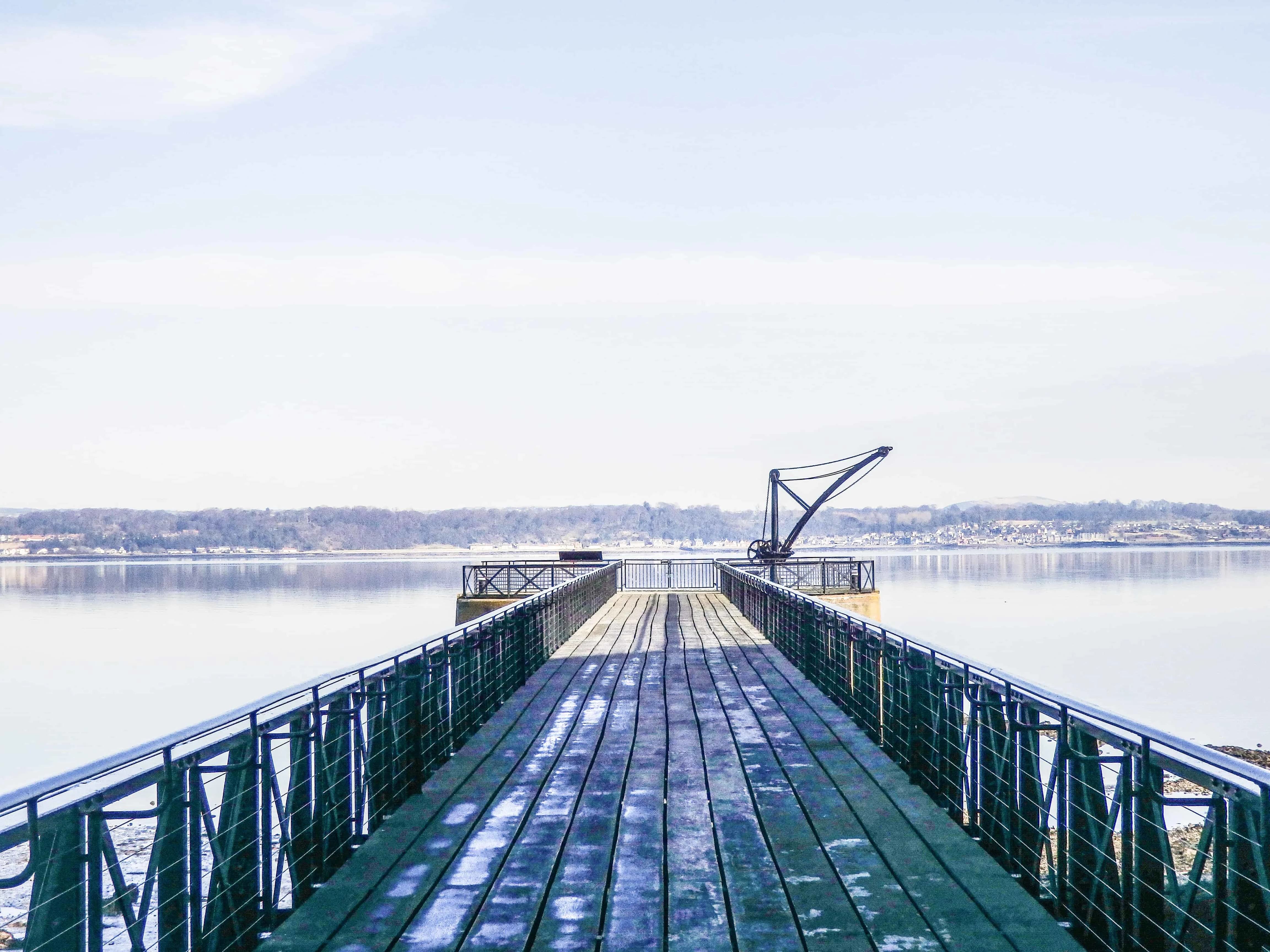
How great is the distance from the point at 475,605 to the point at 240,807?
21742 millimetres

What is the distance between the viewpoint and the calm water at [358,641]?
28.9m

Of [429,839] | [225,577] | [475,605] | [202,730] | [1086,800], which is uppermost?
[202,730]

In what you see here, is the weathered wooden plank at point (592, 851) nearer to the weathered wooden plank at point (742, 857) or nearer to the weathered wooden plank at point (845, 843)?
the weathered wooden plank at point (742, 857)

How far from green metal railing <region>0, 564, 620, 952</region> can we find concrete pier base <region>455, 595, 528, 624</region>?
16578 mm

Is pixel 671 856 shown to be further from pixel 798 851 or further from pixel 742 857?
pixel 798 851

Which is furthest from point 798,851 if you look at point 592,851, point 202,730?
point 202,730

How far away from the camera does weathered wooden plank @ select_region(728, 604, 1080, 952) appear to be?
13.5ft

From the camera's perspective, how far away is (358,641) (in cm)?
4575

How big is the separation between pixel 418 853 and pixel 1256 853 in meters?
3.57

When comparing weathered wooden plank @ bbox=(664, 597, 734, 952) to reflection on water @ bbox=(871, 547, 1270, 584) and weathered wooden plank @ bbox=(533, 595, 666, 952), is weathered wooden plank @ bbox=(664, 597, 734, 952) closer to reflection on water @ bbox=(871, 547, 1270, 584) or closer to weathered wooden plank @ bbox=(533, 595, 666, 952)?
weathered wooden plank @ bbox=(533, 595, 666, 952)

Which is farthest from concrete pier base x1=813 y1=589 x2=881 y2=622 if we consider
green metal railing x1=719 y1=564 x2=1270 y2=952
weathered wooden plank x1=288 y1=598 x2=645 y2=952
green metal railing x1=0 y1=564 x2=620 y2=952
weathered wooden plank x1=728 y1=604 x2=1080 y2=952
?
green metal railing x1=0 y1=564 x2=620 y2=952

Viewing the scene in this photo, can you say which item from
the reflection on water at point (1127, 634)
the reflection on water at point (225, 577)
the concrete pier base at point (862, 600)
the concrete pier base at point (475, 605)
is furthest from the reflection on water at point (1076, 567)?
the concrete pier base at point (475, 605)

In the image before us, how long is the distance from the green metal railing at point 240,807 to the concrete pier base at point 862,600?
18.4 meters

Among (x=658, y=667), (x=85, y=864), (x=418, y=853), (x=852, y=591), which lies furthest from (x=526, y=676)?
(x=852, y=591)
